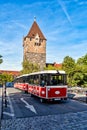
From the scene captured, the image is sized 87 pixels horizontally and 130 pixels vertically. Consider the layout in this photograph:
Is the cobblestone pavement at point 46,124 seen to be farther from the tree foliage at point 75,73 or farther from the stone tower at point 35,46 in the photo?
the stone tower at point 35,46

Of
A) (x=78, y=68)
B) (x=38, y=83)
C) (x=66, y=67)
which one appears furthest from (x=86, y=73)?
(x=38, y=83)

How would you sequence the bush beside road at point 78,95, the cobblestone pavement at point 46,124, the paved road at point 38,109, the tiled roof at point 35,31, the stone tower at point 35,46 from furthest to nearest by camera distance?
the tiled roof at point 35,31 → the stone tower at point 35,46 → the bush beside road at point 78,95 → the paved road at point 38,109 → the cobblestone pavement at point 46,124

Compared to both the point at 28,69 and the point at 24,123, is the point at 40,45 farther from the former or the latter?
the point at 24,123

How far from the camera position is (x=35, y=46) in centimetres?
11838

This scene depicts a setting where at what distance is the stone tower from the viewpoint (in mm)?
114188

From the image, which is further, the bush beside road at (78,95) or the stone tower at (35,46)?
the stone tower at (35,46)

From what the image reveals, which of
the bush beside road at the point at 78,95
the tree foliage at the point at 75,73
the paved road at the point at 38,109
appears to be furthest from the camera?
the tree foliage at the point at 75,73

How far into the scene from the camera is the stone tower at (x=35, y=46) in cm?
11419

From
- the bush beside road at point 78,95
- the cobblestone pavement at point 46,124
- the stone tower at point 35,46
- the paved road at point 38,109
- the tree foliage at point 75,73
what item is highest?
the stone tower at point 35,46

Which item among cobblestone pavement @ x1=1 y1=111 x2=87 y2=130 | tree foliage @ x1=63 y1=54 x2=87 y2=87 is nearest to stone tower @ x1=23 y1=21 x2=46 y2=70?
tree foliage @ x1=63 y1=54 x2=87 y2=87

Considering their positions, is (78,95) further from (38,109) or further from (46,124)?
(46,124)

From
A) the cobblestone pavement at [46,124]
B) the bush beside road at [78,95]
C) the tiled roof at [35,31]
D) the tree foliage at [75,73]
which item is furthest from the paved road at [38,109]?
the tiled roof at [35,31]

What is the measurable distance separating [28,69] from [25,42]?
107ft

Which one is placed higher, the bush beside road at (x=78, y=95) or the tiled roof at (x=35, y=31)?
the tiled roof at (x=35, y=31)
